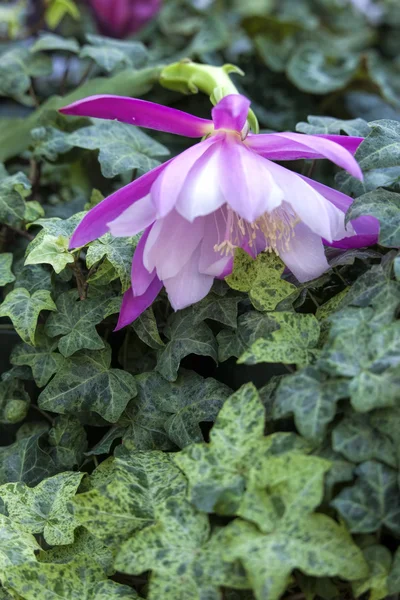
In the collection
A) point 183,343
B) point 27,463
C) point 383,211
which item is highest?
point 383,211

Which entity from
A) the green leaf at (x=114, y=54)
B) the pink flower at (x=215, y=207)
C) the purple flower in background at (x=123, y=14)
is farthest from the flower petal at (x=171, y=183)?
the purple flower in background at (x=123, y=14)

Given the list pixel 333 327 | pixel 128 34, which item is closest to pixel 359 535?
pixel 333 327

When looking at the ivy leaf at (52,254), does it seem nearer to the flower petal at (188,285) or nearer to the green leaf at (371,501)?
the flower petal at (188,285)

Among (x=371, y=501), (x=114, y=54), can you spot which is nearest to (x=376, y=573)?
(x=371, y=501)

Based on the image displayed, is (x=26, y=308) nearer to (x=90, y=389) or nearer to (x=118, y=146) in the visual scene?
(x=90, y=389)

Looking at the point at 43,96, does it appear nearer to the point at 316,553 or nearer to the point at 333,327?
the point at 333,327

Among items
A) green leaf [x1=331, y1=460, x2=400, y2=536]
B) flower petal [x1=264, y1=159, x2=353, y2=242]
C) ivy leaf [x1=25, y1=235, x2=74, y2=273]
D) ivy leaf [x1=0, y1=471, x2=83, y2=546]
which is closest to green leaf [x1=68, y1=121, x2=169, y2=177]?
ivy leaf [x1=25, y1=235, x2=74, y2=273]
